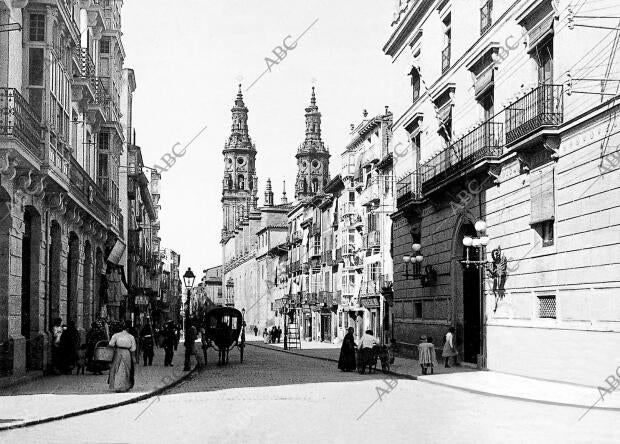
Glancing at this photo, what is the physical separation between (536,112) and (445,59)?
33.0ft

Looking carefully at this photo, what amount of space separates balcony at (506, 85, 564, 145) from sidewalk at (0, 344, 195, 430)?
1066cm

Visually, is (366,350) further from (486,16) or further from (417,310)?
(486,16)

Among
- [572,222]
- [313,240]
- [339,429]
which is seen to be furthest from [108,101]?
[313,240]

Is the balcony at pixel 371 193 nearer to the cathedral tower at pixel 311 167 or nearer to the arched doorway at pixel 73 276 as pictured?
the arched doorway at pixel 73 276

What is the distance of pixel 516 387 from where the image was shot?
68.6 feet

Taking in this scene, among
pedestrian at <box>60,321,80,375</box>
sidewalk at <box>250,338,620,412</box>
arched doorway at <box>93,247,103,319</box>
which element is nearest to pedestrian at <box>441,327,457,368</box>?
sidewalk at <box>250,338,620,412</box>

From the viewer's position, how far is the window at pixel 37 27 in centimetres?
2245

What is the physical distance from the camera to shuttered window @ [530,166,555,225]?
22719mm

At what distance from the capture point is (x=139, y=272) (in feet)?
212

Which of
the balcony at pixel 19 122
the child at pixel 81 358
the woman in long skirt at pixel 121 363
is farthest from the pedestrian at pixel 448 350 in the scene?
the balcony at pixel 19 122

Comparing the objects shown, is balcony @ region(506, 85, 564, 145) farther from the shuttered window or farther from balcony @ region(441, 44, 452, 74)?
balcony @ region(441, 44, 452, 74)

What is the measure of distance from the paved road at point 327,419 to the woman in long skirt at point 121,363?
1.13m

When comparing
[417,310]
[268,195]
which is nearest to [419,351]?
[417,310]

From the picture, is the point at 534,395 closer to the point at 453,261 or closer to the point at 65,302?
the point at 453,261
